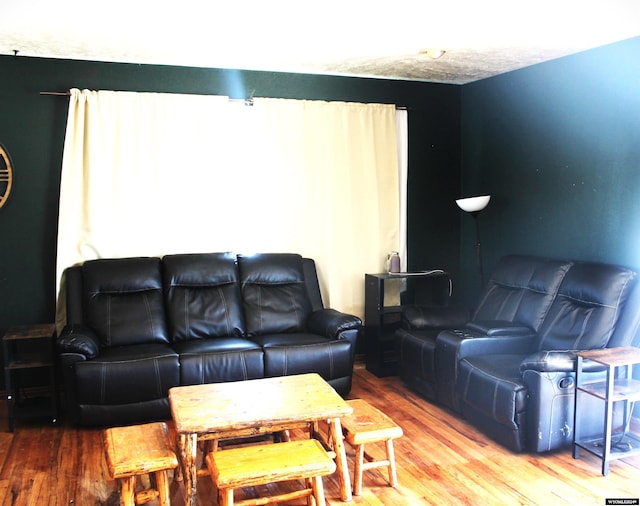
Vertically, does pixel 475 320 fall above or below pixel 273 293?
below

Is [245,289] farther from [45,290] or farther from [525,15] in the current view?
[525,15]

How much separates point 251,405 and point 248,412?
0.09 metres

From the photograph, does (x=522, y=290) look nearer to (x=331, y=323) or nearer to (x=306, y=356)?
(x=331, y=323)

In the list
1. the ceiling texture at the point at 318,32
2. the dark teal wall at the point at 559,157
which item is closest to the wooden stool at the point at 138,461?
the ceiling texture at the point at 318,32

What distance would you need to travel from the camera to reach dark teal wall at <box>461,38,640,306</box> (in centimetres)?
400

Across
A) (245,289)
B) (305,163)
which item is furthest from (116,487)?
(305,163)

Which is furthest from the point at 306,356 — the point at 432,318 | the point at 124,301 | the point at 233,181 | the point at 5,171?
the point at 5,171

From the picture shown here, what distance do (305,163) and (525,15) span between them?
2.13 metres

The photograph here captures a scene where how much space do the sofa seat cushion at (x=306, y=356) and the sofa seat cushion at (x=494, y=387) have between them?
800 millimetres

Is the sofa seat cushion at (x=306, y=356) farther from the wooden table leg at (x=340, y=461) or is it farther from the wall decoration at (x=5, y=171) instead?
the wall decoration at (x=5, y=171)

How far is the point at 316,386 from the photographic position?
3234 mm

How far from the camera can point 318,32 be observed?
3746 millimetres

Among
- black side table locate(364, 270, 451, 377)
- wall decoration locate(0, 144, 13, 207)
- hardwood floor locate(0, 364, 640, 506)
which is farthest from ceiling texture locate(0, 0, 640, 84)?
hardwood floor locate(0, 364, 640, 506)

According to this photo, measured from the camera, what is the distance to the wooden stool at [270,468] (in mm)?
2539
